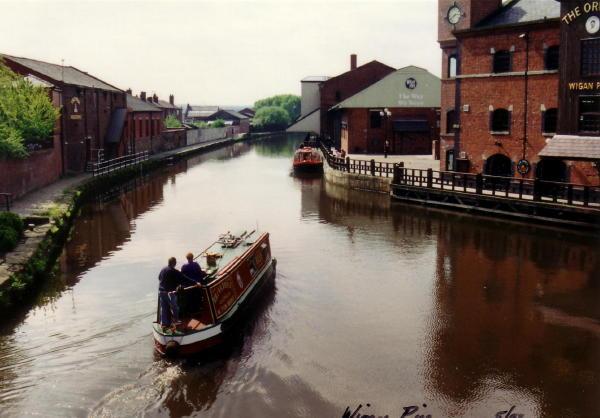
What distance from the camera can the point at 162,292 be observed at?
12.3 m

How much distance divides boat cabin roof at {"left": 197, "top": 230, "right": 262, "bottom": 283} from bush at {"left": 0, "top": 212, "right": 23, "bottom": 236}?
21.4 feet

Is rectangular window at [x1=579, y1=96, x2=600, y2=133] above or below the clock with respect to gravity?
below

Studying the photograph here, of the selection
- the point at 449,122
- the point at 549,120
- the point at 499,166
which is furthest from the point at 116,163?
the point at 549,120

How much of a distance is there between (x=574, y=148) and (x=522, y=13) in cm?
895

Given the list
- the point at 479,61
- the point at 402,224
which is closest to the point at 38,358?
the point at 402,224

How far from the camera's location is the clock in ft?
108

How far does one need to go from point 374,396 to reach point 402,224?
16.3 meters

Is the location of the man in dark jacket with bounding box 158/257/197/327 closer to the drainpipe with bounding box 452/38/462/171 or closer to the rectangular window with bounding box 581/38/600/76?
the rectangular window with bounding box 581/38/600/76

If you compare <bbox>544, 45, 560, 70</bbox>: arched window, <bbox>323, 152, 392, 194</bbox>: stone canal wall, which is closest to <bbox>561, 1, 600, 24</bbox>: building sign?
<bbox>544, 45, 560, 70</bbox>: arched window

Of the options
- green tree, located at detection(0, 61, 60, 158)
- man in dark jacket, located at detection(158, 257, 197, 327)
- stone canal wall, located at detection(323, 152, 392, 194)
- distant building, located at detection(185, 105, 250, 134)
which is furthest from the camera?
distant building, located at detection(185, 105, 250, 134)

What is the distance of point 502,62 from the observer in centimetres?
3048

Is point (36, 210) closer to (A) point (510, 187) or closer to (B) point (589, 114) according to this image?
(A) point (510, 187)

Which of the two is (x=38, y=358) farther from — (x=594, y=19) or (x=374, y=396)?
(x=594, y=19)

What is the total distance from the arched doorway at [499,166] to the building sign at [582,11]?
7172 mm
